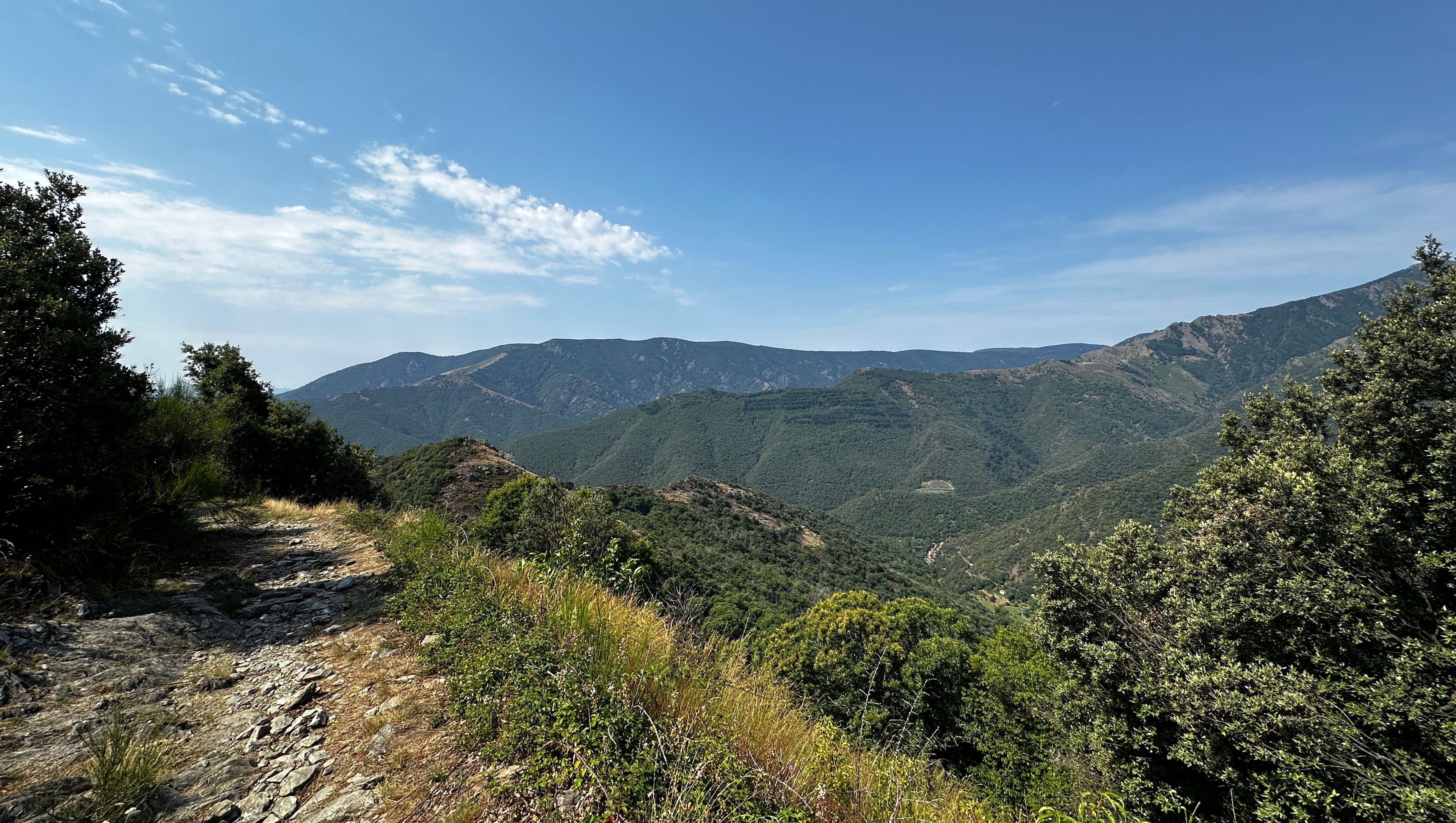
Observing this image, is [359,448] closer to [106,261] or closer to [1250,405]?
[106,261]

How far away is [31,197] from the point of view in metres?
8.66

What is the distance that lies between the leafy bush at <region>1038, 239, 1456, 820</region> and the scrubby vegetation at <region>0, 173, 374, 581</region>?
647 inches

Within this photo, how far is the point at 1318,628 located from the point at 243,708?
1816 centimetres

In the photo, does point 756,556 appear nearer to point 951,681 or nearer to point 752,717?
Answer: point 951,681

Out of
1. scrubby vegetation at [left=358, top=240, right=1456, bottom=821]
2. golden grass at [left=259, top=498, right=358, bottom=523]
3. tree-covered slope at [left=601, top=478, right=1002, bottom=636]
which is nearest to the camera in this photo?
scrubby vegetation at [left=358, top=240, right=1456, bottom=821]

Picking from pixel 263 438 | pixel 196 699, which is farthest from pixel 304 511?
pixel 196 699

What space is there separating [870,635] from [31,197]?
95.6 ft

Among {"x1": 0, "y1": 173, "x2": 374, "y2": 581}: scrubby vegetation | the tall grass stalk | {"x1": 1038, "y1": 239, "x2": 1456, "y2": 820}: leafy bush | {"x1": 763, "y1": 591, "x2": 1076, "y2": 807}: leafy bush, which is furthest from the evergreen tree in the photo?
{"x1": 763, "y1": 591, "x2": 1076, "y2": 807}: leafy bush

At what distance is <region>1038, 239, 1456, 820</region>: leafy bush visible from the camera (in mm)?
8492

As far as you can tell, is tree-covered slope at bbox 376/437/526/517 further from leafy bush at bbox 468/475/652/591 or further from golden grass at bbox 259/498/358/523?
golden grass at bbox 259/498/358/523

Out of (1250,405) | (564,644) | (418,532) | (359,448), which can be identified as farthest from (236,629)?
(359,448)

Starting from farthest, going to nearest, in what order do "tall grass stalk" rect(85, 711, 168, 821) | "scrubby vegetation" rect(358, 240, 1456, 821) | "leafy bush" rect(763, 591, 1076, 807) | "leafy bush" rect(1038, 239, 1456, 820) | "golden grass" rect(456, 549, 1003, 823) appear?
"leafy bush" rect(763, 591, 1076, 807), "leafy bush" rect(1038, 239, 1456, 820), "scrubby vegetation" rect(358, 240, 1456, 821), "golden grass" rect(456, 549, 1003, 823), "tall grass stalk" rect(85, 711, 168, 821)

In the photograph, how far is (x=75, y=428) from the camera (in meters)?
7.10

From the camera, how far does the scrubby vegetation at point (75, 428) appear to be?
6477 millimetres
